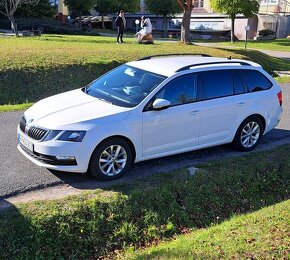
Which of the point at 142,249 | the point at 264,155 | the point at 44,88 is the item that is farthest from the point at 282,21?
the point at 142,249

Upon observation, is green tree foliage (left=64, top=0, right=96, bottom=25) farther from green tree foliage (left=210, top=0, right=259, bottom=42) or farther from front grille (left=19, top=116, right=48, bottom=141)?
front grille (left=19, top=116, right=48, bottom=141)

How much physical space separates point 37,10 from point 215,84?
123ft

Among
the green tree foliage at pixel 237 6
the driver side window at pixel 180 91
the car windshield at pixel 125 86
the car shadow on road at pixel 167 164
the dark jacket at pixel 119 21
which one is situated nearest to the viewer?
the car shadow on road at pixel 167 164

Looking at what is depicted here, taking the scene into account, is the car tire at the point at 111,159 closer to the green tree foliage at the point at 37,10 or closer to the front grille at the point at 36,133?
the front grille at the point at 36,133

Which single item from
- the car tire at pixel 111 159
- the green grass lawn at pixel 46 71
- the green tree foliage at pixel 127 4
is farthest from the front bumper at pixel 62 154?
the green tree foliage at pixel 127 4

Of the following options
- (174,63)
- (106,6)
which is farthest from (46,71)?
(106,6)

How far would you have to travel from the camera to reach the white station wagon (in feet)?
18.7

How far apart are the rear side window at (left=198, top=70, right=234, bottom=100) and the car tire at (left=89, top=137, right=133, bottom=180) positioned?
1643 mm

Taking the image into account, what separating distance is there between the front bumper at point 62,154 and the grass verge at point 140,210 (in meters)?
0.43

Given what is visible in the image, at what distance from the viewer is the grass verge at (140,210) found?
482 cm

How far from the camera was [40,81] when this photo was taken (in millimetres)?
12766

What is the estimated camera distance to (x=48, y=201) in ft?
17.6

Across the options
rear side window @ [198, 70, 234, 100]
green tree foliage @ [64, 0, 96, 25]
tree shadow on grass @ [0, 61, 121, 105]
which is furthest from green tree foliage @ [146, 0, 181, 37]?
rear side window @ [198, 70, 234, 100]

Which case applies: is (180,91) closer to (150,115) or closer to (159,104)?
(159,104)
